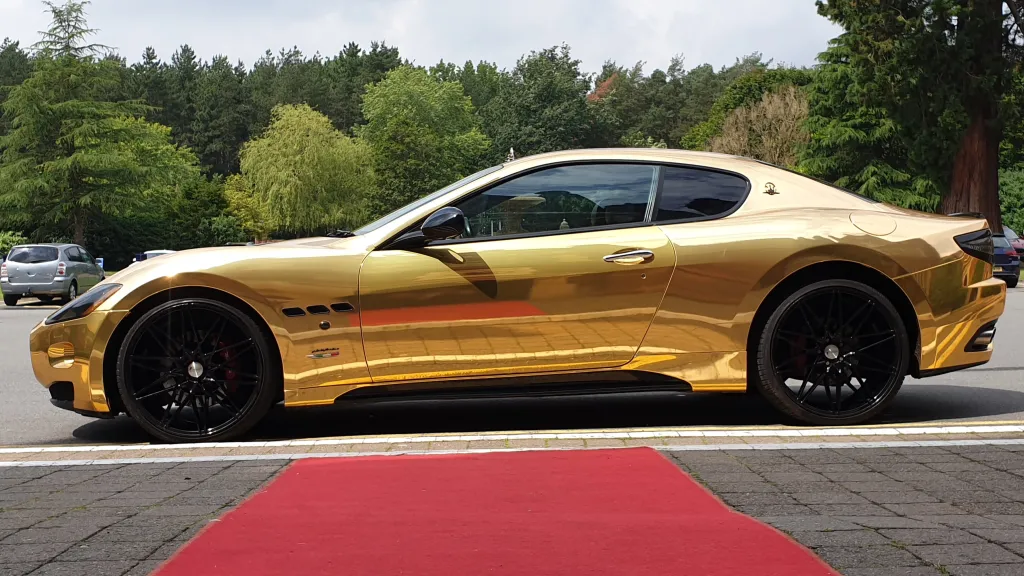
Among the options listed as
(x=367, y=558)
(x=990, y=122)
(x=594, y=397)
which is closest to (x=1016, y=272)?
(x=990, y=122)

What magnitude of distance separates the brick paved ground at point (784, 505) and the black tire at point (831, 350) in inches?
30.9

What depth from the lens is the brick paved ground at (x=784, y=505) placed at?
11.3ft

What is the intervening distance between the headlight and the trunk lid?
21.7 metres

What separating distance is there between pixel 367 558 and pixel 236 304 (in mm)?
2735

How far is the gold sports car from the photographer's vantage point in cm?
584

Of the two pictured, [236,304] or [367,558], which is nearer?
[367,558]

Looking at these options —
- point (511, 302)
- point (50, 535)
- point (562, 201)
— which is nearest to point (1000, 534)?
point (511, 302)

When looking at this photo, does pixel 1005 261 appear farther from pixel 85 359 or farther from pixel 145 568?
pixel 145 568

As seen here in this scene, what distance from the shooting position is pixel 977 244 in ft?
20.3

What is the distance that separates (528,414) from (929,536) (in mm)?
3416

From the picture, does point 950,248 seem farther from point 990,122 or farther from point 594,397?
point 990,122

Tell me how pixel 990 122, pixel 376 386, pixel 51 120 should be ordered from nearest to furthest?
pixel 376 386, pixel 990 122, pixel 51 120

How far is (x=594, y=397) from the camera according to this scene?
24.5 feet

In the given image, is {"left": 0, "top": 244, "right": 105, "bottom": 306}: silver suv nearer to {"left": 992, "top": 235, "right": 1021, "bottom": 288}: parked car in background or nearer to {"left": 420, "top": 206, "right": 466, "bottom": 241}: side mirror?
{"left": 992, "top": 235, "right": 1021, "bottom": 288}: parked car in background
